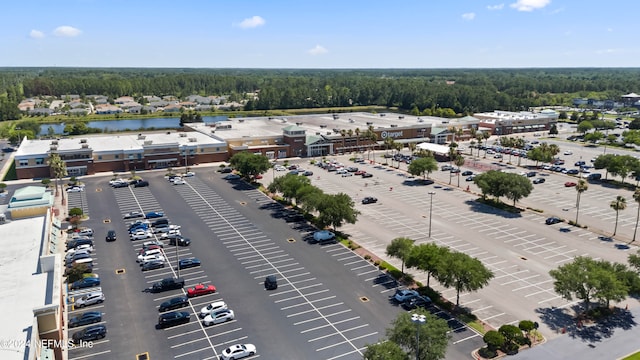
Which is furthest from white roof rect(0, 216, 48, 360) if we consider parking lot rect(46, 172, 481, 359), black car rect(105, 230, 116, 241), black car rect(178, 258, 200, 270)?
black car rect(178, 258, 200, 270)

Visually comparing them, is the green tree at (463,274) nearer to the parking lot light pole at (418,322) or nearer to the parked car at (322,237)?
the parking lot light pole at (418,322)

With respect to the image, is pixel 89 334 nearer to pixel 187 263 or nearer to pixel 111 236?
pixel 187 263

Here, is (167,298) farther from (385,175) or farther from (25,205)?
(385,175)

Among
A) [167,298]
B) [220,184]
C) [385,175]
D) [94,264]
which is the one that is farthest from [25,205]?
[385,175]

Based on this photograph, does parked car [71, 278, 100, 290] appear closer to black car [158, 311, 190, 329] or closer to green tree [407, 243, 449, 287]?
black car [158, 311, 190, 329]

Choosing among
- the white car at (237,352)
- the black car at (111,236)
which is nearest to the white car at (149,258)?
the black car at (111,236)
